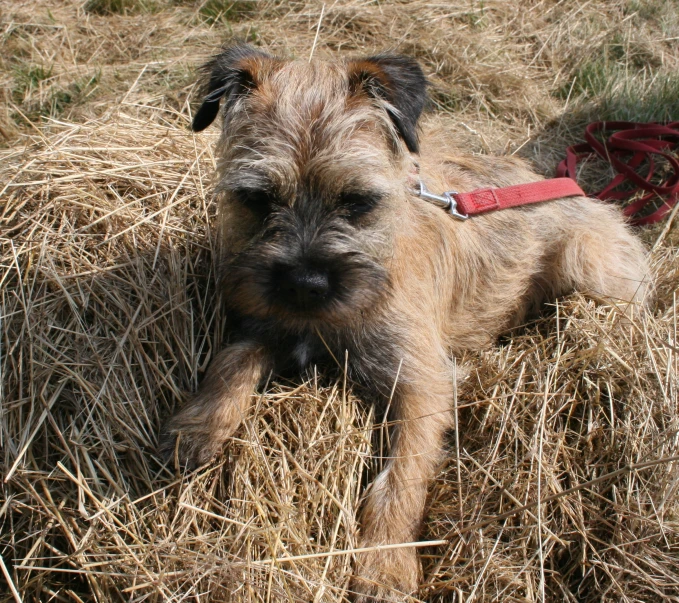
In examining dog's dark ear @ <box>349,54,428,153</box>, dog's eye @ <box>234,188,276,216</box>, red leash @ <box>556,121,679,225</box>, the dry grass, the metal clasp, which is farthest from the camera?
red leash @ <box>556,121,679,225</box>

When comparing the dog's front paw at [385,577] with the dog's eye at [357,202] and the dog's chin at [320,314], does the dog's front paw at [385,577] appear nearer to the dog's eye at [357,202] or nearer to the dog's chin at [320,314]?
the dog's chin at [320,314]

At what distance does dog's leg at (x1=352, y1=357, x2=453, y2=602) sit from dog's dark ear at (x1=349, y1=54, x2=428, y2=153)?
4.45ft

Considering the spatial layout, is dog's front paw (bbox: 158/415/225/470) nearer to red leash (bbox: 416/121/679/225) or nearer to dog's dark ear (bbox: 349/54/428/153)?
dog's dark ear (bbox: 349/54/428/153)

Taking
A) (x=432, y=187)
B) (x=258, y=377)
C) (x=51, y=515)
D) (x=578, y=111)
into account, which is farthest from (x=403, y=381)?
(x=578, y=111)

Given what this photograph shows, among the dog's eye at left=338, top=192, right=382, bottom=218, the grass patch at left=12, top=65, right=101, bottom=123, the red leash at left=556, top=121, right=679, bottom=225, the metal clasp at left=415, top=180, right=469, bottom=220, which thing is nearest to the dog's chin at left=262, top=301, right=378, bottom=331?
the dog's eye at left=338, top=192, right=382, bottom=218

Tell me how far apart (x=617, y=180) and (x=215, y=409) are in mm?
4141

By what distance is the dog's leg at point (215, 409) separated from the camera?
10.4 ft

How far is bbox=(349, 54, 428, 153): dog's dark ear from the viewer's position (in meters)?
3.28

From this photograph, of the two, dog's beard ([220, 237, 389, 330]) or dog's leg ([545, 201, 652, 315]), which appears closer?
dog's beard ([220, 237, 389, 330])

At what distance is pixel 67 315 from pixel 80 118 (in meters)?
2.75

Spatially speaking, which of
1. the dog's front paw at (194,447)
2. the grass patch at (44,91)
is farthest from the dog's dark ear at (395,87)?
the grass patch at (44,91)

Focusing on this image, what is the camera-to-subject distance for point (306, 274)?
3.00 m

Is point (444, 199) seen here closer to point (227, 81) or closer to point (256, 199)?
point (256, 199)

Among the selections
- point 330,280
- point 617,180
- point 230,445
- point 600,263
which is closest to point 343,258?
point 330,280
